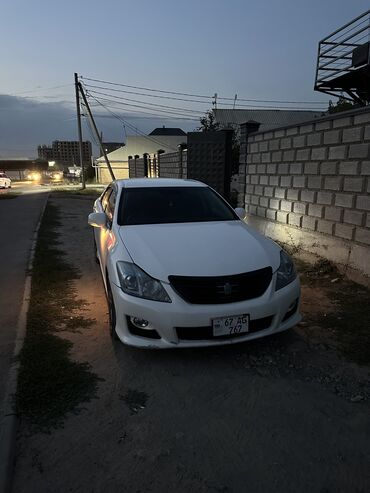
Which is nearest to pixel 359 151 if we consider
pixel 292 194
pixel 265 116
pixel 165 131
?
pixel 292 194

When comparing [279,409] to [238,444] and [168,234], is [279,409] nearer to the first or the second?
[238,444]

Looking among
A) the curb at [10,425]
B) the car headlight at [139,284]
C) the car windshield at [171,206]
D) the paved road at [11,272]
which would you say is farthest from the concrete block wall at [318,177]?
the paved road at [11,272]

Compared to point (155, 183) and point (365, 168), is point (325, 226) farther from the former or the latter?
point (155, 183)

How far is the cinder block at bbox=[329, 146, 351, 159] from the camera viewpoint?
5965 mm

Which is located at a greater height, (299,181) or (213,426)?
(299,181)

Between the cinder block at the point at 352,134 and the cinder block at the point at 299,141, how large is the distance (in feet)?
3.74

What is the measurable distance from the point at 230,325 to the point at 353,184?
3.67 metres

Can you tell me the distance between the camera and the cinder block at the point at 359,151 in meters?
5.50

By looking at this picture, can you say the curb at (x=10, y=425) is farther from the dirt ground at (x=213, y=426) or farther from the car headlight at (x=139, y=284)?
the car headlight at (x=139, y=284)

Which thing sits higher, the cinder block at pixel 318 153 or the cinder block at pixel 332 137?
the cinder block at pixel 332 137

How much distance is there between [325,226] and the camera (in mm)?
6488

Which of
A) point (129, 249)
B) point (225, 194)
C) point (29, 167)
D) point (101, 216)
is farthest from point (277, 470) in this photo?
point (29, 167)

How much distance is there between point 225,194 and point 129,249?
827 centimetres

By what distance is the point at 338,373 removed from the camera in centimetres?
336
